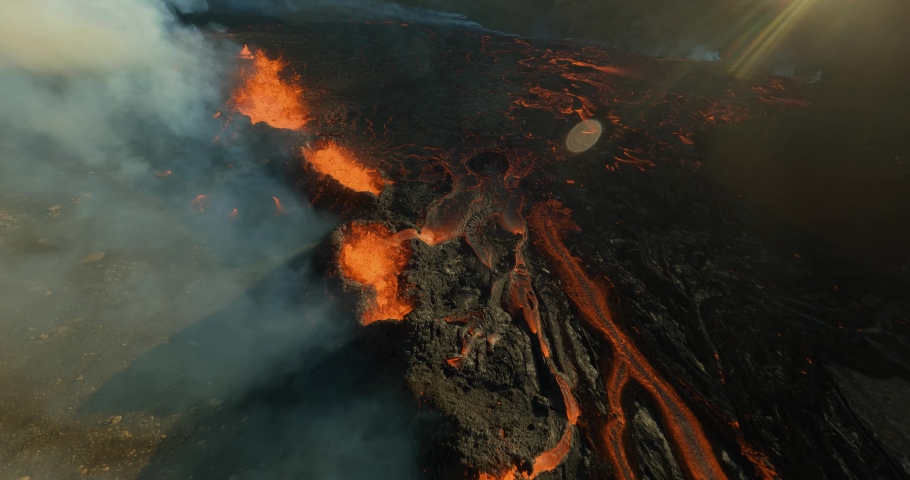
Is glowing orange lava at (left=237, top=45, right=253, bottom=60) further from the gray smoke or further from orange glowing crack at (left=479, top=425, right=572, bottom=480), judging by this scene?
orange glowing crack at (left=479, top=425, right=572, bottom=480)

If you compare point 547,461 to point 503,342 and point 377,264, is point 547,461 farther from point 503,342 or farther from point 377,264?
point 377,264

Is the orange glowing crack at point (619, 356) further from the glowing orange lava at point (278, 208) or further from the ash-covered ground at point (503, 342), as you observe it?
the glowing orange lava at point (278, 208)

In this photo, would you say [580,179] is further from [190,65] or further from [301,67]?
[190,65]

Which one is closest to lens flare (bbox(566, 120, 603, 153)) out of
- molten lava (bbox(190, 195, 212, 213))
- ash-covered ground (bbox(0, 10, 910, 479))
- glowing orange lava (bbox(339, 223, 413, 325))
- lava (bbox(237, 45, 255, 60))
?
ash-covered ground (bbox(0, 10, 910, 479))

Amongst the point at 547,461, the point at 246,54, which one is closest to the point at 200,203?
the point at 547,461

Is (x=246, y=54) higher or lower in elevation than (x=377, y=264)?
higher

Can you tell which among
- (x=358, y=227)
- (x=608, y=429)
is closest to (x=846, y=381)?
(x=608, y=429)

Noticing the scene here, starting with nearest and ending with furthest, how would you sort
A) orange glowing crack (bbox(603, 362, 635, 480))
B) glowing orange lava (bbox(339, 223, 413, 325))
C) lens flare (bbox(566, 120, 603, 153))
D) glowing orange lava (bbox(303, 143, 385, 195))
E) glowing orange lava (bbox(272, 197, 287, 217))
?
1. orange glowing crack (bbox(603, 362, 635, 480))
2. glowing orange lava (bbox(339, 223, 413, 325))
3. glowing orange lava (bbox(272, 197, 287, 217))
4. glowing orange lava (bbox(303, 143, 385, 195))
5. lens flare (bbox(566, 120, 603, 153))
